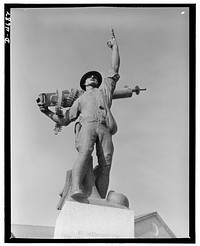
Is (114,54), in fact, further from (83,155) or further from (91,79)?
(83,155)

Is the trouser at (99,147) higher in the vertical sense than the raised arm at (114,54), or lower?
lower

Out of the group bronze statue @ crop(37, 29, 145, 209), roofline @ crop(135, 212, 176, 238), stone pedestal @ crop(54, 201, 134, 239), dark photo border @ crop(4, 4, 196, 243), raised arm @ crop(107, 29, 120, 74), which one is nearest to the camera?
stone pedestal @ crop(54, 201, 134, 239)

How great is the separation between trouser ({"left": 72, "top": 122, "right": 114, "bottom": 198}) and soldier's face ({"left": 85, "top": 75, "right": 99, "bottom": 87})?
0.78 meters

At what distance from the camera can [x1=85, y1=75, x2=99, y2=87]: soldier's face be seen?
34.7ft

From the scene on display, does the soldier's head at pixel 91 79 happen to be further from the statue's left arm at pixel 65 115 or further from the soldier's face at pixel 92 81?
the statue's left arm at pixel 65 115

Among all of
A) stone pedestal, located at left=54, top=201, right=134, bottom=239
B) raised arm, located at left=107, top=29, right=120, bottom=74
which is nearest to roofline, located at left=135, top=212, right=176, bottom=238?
stone pedestal, located at left=54, top=201, right=134, bottom=239

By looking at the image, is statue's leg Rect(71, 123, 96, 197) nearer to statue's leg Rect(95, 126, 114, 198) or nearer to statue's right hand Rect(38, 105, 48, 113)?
statue's leg Rect(95, 126, 114, 198)

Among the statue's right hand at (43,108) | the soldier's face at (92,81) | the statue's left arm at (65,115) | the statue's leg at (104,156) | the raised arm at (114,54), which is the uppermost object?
the raised arm at (114,54)

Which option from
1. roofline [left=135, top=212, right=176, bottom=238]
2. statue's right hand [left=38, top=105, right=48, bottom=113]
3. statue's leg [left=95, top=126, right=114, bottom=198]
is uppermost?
statue's right hand [left=38, top=105, right=48, bottom=113]

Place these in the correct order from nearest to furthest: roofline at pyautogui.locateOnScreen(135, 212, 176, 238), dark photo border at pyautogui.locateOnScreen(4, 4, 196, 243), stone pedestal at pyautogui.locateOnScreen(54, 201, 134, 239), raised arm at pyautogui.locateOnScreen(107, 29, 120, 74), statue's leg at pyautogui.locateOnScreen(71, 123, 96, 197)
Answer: stone pedestal at pyautogui.locateOnScreen(54, 201, 134, 239)
dark photo border at pyautogui.locateOnScreen(4, 4, 196, 243)
statue's leg at pyautogui.locateOnScreen(71, 123, 96, 197)
roofline at pyautogui.locateOnScreen(135, 212, 176, 238)
raised arm at pyautogui.locateOnScreen(107, 29, 120, 74)

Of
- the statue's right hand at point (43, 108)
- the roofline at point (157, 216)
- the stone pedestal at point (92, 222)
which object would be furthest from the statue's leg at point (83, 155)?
the roofline at point (157, 216)

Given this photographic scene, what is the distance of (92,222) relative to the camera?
371 inches

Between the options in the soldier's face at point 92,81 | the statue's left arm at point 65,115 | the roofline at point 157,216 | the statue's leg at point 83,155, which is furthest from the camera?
the soldier's face at point 92,81

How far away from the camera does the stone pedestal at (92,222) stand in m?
9.38
